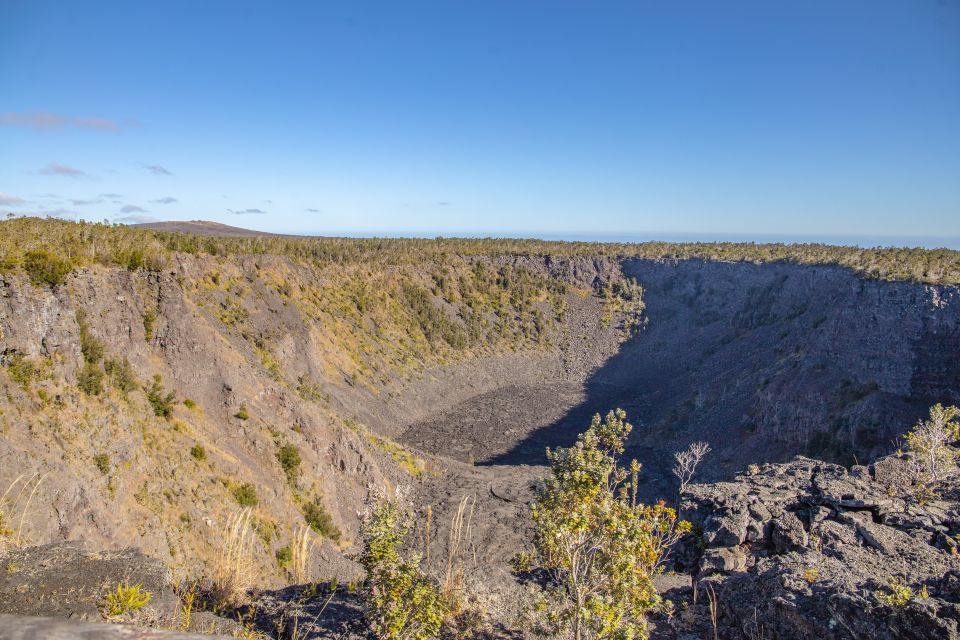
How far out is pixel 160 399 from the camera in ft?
57.9

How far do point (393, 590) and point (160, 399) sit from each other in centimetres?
1460

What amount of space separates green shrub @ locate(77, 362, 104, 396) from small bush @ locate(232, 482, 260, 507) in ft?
17.6

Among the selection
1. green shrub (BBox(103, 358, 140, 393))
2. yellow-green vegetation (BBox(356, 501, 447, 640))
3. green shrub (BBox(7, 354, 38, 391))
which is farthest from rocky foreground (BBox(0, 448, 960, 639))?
green shrub (BBox(103, 358, 140, 393))

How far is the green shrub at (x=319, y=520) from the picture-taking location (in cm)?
1930

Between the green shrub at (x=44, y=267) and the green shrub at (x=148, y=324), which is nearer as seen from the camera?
the green shrub at (x=44, y=267)

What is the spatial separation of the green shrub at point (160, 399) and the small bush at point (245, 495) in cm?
378

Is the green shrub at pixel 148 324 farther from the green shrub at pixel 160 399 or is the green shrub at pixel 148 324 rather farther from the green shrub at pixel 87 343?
the green shrub at pixel 87 343

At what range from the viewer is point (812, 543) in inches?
509

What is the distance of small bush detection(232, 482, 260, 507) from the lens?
1648cm

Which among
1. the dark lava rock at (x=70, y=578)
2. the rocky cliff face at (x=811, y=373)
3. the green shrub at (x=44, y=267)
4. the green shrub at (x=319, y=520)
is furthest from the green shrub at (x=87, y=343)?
the rocky cliff face at (x=811, y=373)

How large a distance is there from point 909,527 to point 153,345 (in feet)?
85.2

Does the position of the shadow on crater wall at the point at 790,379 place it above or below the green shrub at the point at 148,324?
below

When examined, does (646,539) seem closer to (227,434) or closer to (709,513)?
(709,513)

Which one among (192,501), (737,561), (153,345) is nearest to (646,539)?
(737,561)
